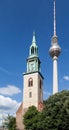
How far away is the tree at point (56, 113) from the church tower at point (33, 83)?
789 inches

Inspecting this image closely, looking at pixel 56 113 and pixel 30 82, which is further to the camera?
pixel 30 82

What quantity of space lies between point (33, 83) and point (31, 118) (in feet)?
41.0

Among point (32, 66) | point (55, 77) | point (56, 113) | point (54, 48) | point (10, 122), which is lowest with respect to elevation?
point (56, 113)

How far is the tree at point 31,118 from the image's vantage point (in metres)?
61.2

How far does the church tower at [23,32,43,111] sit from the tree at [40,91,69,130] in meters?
20.1

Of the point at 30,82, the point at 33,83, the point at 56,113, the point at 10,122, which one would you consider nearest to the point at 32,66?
the point at 30,82

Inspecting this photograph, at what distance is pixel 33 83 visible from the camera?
72938mm

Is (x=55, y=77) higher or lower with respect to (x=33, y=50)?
lower

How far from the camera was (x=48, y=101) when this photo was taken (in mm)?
50281

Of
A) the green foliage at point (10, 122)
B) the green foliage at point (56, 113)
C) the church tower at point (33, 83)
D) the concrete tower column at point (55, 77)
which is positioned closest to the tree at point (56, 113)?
the green foliage at point (56, 113)

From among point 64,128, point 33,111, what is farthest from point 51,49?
point 64,128

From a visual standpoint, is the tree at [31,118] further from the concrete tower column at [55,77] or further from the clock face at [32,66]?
the clock face at [32,66]

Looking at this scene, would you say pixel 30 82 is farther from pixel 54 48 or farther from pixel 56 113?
pixel 56 113

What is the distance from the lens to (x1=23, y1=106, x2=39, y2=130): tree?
61.2m
